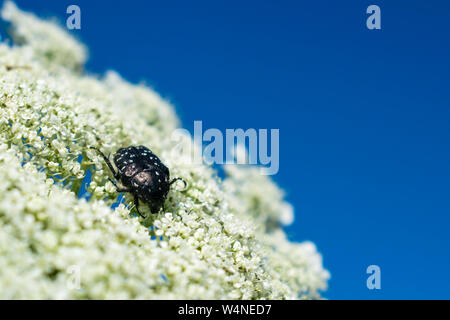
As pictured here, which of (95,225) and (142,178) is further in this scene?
(142,178)

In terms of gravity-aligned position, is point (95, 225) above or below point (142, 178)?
below

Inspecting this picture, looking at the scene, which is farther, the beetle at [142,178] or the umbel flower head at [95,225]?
the beetle at [142,178]

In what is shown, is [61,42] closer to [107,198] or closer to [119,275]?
[107,198]
